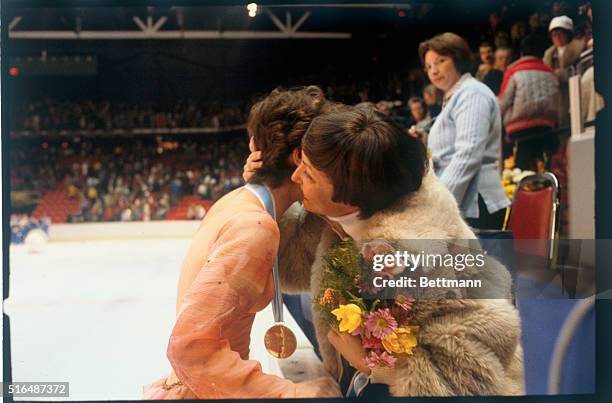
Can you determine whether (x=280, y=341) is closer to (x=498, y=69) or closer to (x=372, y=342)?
(x=372, y=342)

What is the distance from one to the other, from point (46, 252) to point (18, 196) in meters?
0.26

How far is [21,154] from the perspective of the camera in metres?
2.53

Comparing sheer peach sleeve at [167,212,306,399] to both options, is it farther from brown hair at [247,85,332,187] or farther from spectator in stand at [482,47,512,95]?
spectator in stand at [482,47,512,95]

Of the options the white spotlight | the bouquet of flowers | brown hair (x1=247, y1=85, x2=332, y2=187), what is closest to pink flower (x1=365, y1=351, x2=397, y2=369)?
the bouquet of flowers

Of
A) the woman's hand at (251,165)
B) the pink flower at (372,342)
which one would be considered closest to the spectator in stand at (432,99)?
the woman's hand at (251,165)

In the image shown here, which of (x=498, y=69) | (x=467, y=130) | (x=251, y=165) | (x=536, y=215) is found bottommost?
(x=536, y=215)

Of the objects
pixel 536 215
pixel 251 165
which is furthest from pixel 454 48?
pixel 251 165

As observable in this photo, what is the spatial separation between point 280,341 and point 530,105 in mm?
1349

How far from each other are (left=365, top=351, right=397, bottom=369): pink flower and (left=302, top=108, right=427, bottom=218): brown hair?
0.53 m

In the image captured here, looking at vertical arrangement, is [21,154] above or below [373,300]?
above

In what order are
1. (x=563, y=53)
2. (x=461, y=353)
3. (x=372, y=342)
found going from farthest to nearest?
(x=563, y=53), (x=372, y=342), (x=461, y=353)

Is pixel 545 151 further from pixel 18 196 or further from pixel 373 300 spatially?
pixel 18 196

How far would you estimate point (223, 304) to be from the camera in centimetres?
242

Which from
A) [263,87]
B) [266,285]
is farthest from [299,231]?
[263,87]
